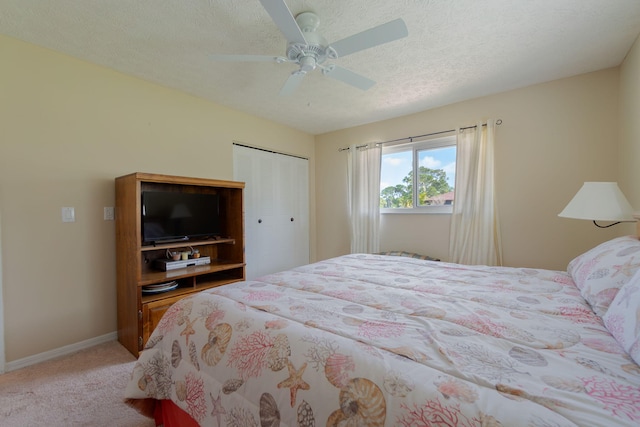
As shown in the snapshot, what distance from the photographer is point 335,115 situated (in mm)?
3637

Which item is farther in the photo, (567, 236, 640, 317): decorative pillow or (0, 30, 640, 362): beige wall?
(0, 30, 640, 362): beige wall

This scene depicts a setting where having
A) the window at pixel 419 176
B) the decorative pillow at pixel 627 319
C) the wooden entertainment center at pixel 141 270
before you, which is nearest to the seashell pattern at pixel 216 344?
the decorative pillow at pixel 627 319

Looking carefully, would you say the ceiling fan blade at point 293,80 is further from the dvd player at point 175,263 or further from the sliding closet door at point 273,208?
the dvd player at point 175,263

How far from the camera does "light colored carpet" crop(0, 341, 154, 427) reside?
1.51 metres

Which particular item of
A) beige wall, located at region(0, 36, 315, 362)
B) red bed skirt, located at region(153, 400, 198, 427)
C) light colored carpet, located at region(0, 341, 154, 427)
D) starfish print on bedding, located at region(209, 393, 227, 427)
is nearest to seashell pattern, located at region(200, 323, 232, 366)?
starfish print on bedding, located at region(209, 393, 227, 427)

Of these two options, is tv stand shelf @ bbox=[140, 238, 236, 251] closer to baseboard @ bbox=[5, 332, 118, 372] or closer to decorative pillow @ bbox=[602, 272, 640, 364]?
baseboard @ bbox=[5, 332, 118, 372]

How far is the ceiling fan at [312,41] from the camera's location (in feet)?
4.81

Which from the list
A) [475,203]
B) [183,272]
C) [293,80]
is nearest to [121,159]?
[183,272]

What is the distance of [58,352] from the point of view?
2168 millimetres

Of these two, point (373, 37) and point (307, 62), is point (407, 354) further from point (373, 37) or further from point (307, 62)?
point (307, 62)

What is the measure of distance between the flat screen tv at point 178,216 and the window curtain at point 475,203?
9.02 ft

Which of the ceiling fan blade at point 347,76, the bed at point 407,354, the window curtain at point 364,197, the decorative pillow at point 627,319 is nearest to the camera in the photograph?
the bed at point 407,354

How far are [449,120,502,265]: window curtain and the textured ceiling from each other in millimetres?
534

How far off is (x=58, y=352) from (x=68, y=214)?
1.09m
